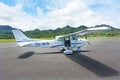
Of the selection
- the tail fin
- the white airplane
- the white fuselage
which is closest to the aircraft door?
the white airplane

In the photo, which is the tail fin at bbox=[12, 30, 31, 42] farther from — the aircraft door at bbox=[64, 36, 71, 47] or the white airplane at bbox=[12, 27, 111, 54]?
the aircraft door at bbox=[64, 36, 71, 47]

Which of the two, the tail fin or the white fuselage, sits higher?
the tail fin

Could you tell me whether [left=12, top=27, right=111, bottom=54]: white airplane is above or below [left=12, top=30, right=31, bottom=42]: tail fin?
below

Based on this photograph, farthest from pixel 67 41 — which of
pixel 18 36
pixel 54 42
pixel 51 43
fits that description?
pixel 18 36

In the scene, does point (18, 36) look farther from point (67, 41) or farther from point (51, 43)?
point (67, 41)

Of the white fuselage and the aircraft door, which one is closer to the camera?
the white fuselage

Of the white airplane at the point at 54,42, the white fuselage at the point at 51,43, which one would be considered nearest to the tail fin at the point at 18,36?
the white airplane at the point at 54,42

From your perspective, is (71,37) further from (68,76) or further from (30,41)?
(68,76)

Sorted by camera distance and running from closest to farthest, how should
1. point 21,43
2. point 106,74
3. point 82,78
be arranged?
point 82,78, point 106,74, point 21,43

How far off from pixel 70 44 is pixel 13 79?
9039 mm

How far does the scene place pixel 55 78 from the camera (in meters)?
6.86

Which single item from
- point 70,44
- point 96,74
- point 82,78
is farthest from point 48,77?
point 70,44

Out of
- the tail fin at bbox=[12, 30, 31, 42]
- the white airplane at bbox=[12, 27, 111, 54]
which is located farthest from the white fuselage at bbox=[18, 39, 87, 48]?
the tail fin at bbox=[12, 30, 31, 42]

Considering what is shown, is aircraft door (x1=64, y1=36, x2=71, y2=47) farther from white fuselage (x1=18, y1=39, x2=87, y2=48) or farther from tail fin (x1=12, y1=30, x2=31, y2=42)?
tail fin (x1=12, y1=30, x2=31, y2=42)
